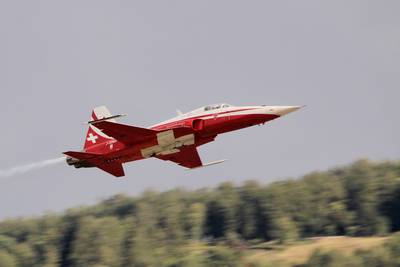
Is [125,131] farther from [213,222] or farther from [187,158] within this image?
[213,222]

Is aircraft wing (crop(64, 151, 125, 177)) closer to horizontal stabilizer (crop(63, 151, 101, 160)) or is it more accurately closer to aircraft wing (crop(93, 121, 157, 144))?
horizontal stabilizer (crop(63, 151, 101, 160))

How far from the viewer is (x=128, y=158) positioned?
42.3 meters

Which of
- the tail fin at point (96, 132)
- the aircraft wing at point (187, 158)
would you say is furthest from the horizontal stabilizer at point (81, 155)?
the aircraft wing at point (187, 158)

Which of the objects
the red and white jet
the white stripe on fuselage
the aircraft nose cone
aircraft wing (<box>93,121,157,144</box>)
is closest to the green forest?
the red and white jet

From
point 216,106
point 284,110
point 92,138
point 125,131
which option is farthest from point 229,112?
point 92,138

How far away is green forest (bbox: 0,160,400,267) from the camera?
98.2m

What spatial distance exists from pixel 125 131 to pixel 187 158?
17.6 ft

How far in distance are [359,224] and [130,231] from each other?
84.3 feet

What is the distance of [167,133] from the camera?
4062 centimetres

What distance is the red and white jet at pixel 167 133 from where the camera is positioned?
39.9 meters

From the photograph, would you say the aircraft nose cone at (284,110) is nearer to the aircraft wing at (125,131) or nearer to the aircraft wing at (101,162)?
the aircraft wing at (125,131)


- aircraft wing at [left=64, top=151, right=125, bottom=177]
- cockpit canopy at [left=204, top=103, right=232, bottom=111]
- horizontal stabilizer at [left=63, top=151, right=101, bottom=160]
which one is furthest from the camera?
aircraft wing at [left=64, top=151, right=125, bottom=177]

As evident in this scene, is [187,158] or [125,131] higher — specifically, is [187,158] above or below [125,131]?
below

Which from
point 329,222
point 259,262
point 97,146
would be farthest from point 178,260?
point 97,146
